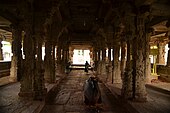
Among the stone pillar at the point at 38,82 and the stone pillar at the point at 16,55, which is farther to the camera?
the stone pillar at the point at 16,55

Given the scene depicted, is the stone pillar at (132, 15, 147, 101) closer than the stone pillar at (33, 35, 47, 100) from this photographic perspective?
Yes

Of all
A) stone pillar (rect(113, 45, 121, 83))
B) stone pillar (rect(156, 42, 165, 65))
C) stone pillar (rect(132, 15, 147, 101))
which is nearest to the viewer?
stone pillar (rect(132, 15, 147, 101))

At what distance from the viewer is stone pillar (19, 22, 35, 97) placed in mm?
8227

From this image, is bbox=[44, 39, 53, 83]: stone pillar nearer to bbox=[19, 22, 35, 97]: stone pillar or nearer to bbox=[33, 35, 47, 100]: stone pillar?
bbox=[33, 35, 47, 100]: stone pillar

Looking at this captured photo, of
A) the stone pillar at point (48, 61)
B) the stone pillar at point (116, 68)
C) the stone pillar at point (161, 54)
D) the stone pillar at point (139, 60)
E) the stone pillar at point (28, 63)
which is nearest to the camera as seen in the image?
the stone pillar at point (139, 60)

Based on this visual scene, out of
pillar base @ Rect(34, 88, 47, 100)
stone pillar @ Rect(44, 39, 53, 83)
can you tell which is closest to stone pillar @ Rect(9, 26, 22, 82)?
stone pillar @ Rect(44, 39, 53, 83)

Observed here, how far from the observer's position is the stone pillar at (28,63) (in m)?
8.23

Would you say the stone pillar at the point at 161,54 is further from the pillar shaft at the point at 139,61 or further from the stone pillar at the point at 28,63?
the stone pillar at the point at 28,63

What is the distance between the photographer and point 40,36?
8531 mm

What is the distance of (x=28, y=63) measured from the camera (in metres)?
8.25

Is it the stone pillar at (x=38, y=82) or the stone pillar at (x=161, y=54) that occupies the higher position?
the stone pillar at (x=161, y=54)

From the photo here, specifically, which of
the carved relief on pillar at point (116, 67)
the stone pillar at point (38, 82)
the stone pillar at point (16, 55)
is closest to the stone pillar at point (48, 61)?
the stone pillar at point (16, 55)

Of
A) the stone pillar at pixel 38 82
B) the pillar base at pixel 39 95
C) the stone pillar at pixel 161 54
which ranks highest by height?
the stone pillar at pixel 161 54

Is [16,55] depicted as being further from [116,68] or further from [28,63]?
[116,68]
